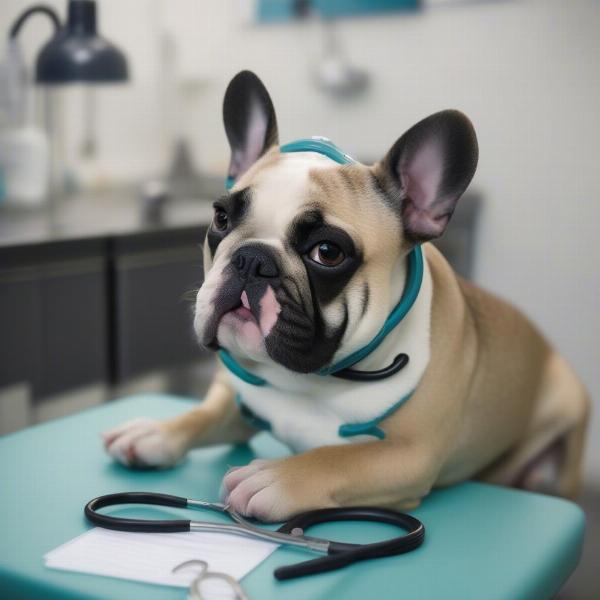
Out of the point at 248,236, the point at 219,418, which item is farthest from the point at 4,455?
the point at 248,236

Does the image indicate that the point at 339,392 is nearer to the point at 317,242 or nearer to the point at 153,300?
the point at 317,242

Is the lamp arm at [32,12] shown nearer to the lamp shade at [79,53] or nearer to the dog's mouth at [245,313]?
the lamp shade at [79,53]

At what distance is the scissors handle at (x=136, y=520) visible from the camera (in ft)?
1.96

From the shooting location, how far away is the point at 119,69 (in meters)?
1.53

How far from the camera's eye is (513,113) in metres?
1.55

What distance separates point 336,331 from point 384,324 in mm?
50

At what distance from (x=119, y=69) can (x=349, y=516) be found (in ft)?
3.65

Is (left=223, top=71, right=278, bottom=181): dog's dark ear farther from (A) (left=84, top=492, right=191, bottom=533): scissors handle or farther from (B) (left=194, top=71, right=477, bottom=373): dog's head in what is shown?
(A) (left=84, top=492, right=191, bottom=533): scissors handle

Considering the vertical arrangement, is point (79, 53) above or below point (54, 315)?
above

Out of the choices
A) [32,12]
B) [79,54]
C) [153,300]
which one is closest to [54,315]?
[153,300]

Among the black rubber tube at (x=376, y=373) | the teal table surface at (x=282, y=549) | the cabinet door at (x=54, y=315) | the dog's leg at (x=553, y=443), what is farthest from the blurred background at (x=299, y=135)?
the black rubber tube at (x=376, y=373)

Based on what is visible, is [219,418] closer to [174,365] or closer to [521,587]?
[521,587]

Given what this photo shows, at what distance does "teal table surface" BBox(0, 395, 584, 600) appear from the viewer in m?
0.54

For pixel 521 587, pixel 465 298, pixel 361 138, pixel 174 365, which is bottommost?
pixel 174 365
